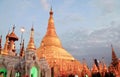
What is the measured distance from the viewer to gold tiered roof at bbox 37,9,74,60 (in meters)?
46.0

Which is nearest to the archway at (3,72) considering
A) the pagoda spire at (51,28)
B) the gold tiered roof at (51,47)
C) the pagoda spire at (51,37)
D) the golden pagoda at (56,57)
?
the golden pagoda at (56,57)

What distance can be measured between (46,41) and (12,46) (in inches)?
562

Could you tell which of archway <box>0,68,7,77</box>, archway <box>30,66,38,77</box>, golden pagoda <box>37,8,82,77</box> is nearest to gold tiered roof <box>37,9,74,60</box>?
golden pagoda <box>37,8,82,77</box>

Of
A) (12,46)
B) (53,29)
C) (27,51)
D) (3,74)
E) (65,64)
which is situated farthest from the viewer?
(53,29)

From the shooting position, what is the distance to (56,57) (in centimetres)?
4509

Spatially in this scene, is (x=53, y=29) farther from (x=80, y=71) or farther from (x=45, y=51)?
(x=80, y=71)

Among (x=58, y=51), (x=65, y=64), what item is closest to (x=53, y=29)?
(x=58, y=51)

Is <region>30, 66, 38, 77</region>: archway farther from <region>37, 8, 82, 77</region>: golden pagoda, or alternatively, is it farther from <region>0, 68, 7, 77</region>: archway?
<region>37, 8, 82, 77</region>: golden pagoda

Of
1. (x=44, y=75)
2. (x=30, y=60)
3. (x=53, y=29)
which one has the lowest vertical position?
(x=44, y=75)

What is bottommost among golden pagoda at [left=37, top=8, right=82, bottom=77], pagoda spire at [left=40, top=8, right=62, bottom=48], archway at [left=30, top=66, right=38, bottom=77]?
archway at [left=30, top=66, right=38, bottom=77]

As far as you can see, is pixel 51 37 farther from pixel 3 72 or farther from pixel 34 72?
pixel 3 72

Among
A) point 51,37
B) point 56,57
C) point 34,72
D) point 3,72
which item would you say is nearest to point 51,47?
point 51,37

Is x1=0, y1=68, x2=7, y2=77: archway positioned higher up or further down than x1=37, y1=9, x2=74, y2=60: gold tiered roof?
further down

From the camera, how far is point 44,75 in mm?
32406
